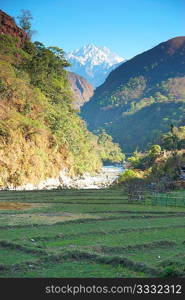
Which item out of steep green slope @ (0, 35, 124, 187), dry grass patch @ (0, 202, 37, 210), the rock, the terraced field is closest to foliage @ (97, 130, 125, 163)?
steep green slope @ (0, 35, 124, 187)

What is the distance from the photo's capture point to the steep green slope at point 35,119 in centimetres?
6931

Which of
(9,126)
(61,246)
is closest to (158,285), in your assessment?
(61,246)

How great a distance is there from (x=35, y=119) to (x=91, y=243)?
60.4 m

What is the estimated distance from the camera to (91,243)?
66.9 ft

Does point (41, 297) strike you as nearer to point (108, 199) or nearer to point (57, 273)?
point (57, 273)

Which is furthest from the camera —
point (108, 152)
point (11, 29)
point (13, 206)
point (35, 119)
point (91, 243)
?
point (108, 152)

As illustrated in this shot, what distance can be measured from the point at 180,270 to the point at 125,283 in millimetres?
2356

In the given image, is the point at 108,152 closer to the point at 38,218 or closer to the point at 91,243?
the point at 38,218

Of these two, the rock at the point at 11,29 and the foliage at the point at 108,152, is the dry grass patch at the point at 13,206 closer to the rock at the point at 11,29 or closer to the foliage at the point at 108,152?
the rock at the point at 11,29

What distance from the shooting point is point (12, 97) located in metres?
77.4

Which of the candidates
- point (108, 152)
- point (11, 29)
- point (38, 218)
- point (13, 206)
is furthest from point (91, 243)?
point (108, 152)

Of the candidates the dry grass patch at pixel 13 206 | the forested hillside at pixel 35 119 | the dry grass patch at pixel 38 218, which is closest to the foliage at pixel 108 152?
the forested hillside at pixel 35 119

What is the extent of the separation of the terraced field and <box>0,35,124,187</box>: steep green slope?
35815 mm

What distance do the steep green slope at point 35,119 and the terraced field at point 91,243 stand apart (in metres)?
35.8
